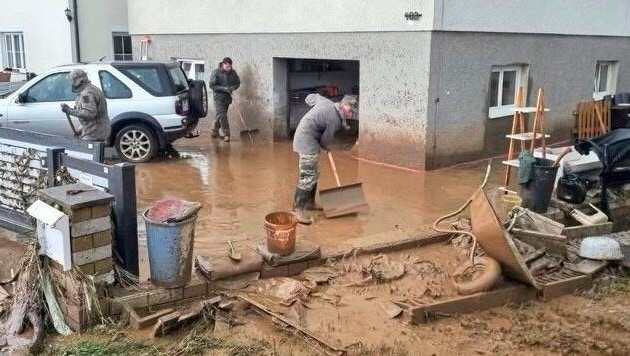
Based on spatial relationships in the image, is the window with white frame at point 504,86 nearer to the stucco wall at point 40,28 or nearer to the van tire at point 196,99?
the van tire at point 196,99

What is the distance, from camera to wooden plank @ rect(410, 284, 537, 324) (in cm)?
514

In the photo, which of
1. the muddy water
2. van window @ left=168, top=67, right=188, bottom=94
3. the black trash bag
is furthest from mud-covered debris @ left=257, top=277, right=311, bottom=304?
van window @ left=168, top=67, right=188, bottom=94

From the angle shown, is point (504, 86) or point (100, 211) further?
point (504, 86)

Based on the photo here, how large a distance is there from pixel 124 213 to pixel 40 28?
14.8m

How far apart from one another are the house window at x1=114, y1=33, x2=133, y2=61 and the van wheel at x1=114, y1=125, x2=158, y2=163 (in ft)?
25.2

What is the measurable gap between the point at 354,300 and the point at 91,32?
14.4 metres

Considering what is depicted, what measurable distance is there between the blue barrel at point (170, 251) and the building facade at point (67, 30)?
13610 mm

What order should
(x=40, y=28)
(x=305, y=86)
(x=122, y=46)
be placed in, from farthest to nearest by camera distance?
(x=122, y=46) < (x=40, y=28) < (x=305, y=86)

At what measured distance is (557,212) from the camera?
24.6 ft

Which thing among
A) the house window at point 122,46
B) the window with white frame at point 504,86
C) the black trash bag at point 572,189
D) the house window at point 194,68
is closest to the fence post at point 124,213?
the black trash bag at point 572,189

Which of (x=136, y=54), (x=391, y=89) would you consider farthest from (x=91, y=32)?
(x=391, y=89)

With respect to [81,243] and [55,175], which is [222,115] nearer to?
[55,175]

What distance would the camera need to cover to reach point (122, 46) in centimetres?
1814


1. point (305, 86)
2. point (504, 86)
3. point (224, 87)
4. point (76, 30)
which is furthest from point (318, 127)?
point (76, 30)
